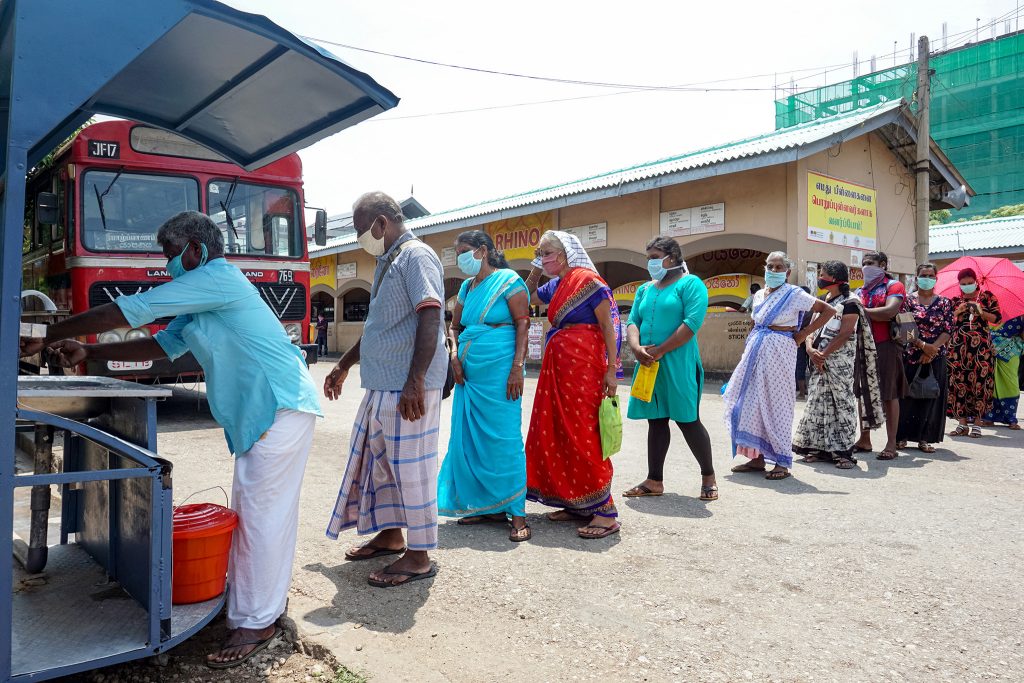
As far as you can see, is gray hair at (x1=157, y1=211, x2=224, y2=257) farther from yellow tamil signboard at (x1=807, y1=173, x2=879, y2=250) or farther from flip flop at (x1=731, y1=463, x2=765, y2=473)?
yellow tamil signboard at (x1=807, y1=173, x2=879, y2=250)

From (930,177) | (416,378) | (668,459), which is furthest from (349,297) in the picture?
(416,378)

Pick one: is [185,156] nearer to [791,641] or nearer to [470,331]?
[470,331]

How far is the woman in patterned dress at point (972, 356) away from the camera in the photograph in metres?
7.81

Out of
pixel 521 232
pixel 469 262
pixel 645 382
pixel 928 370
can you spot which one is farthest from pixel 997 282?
pixel 521 232

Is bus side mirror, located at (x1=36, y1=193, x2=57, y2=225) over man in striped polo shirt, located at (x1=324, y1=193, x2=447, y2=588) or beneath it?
over

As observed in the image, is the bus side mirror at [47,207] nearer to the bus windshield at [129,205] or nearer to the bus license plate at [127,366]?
the bus windshield at [129,205]

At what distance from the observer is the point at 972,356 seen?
25.8ft

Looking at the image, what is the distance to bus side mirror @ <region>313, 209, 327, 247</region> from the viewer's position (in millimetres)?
8555

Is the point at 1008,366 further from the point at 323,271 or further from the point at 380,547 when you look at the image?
the point at 323,271

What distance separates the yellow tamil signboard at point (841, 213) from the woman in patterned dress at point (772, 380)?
757 centimetres

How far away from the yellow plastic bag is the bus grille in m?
4.86

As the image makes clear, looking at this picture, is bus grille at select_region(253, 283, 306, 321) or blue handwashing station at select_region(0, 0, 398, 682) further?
bus grille at select_region(253, 283, 306, 321)

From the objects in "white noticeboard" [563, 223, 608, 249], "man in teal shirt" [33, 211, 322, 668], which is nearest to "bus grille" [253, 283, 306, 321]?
"man in teal shirt" [33, 211, 322, 668]

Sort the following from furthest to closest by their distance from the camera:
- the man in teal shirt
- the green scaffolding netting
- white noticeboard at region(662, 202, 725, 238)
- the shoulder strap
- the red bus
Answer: the green scaffolding netting
white noticeboard at region(662, 202, 725, 238)
the red bus
the shoulder strap
the man in teal shirt
